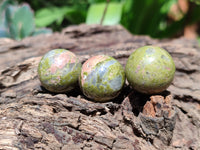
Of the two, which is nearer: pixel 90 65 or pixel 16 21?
pixel 90 65

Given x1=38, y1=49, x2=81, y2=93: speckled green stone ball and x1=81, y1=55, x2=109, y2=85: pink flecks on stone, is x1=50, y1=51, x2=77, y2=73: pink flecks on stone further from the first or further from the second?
x1=81, y1=55, x2=109, y2=85: pink flecks on stone

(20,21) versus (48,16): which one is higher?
(20,21)

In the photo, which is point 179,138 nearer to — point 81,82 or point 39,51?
point 81,82

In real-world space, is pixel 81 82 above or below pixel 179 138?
above

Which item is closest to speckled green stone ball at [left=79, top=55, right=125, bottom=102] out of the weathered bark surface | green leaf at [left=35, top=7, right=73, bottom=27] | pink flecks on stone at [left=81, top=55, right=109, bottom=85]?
pink flecks on stone at [left=81, top=55, right=109, bottom=85]

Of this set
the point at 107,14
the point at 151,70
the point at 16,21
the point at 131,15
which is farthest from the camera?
the point at 131,15

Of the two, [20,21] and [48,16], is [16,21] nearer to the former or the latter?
[20,21]

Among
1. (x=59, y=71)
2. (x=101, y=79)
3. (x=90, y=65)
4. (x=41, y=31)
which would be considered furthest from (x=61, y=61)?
(x=41, y=31)

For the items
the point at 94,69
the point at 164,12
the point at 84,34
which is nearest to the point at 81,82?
the point at 94,69
